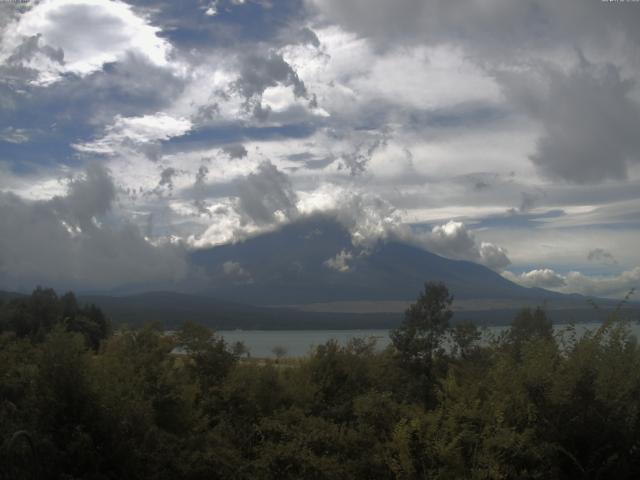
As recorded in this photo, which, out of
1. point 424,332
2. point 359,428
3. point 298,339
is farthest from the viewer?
point 298,339

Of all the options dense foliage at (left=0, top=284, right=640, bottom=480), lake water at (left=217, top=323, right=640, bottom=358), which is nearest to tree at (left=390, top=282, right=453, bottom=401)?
lake water at (left=217, top=323, right=640, bottom=358)

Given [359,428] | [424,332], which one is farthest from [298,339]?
[359,428]

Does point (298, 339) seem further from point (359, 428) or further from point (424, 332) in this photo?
point (359, 428)

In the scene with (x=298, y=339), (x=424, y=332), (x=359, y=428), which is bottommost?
(x=298, y=339)

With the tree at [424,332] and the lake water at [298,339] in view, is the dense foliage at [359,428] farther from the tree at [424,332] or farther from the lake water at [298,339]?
the tree at [424,332]

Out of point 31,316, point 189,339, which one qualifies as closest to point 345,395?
point 189,339

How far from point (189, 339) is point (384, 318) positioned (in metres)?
179

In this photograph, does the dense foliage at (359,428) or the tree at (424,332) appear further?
the tree at (424,332)

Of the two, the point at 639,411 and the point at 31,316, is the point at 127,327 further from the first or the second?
the point at 31,316

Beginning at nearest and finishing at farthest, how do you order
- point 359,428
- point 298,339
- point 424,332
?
point 359,428 → point 424,332 → point 298,339

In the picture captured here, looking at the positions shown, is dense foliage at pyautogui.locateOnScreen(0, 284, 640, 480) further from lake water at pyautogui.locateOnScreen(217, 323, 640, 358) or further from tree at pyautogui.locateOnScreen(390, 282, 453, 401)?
tree at pyautogui.locateOnScreen(390, 282, 453, 401)

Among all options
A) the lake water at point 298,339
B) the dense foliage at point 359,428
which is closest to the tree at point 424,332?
the lake water at point 298,339

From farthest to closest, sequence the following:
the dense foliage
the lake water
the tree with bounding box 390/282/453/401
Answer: the tree with bounding box 390/282/453/401
the lake water
the dense foliage

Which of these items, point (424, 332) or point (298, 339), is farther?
point (298, 339)
